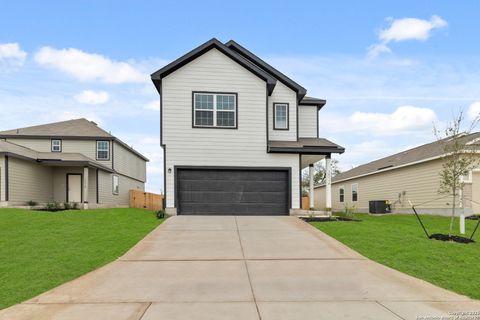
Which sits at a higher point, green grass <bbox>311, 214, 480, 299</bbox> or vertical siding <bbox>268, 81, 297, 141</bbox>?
vertical siding <bbox>268, 81, 297, 141</bbox>

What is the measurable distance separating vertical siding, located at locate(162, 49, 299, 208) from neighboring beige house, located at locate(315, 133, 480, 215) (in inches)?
313

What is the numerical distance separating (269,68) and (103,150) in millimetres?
15237

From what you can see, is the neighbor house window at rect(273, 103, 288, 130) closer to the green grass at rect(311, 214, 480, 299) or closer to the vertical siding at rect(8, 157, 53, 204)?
the green grass at rect(311, 214, 480, 299)

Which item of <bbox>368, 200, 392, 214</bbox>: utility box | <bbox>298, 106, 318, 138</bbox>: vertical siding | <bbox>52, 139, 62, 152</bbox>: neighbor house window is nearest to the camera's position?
<bbox>298, 106, 318, 138</bbox>: vertical siding

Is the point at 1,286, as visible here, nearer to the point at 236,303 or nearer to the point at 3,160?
the point at 236,303

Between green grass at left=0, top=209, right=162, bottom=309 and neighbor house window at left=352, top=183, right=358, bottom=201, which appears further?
neighbor house window at left=352, top=183, right=358, bottom=201

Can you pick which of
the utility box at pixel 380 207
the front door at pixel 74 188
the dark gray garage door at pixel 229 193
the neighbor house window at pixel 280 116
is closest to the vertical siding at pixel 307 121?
the neighbor house window at pixel 280 116

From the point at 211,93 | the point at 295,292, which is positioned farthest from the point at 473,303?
the point at 211,93

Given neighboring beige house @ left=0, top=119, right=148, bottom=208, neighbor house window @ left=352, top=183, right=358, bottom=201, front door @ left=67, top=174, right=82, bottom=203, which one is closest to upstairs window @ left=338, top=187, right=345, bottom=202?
neighbor house window @ left=352, top=183, right=358, bottom=201

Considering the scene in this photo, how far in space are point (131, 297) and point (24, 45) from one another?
14.2 meters

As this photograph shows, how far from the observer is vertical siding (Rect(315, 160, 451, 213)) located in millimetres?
20250

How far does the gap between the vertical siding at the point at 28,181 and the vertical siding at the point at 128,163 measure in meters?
5.24

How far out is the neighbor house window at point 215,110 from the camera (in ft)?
57.9

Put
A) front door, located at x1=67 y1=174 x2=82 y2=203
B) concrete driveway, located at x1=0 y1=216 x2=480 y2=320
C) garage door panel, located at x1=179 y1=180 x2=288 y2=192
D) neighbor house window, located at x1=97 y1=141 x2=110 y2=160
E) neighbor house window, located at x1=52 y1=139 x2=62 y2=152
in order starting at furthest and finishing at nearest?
neighbor house window, located at x1=97 y1=141 x2=110 y2=160 < neighbor house window, located at x1=52 y1=139 x2=62 y2=152 < front door, located at x1=67 y1=174 x2=82 y2=203 < garage door panel, located at x1=179 y1=180 x2=288 y2=192 < concrete driveway, located at x1=0 y1=216 x2=480 y2=320
